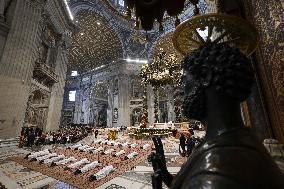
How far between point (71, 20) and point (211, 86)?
1441 cm

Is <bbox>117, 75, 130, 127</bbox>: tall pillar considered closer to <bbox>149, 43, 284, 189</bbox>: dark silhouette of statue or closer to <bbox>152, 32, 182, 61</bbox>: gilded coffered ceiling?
<bbox>152, 32, 182, 61</bbox>: gilded coffered ceiling

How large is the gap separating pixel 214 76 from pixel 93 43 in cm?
2340

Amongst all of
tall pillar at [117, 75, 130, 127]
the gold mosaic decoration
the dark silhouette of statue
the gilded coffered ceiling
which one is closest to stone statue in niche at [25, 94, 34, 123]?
the dark silhouette of statue

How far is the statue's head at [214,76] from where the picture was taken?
0.87 m

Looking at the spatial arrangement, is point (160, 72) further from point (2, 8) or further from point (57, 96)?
point (2, 8)

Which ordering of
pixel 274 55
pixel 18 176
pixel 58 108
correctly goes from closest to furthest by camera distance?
pixel 274 55 < pixel 18 176 < pixel 58 108

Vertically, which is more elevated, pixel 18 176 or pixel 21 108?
pixel 21 108

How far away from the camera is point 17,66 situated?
6828 mm

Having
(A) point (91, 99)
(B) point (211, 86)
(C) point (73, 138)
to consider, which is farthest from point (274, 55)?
(A) point (91, 99)

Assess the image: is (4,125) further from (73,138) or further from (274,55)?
(274,55)

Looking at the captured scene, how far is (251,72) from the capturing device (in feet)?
2.99

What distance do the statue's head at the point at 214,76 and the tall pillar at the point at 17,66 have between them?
735 cm

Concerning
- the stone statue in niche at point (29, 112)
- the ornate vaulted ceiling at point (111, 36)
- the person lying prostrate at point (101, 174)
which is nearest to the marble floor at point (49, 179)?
the person lying prostrate at point (101, 174)

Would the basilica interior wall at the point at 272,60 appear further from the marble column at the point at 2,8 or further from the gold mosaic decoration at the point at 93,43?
the gold mosaic decoration at the point at 93,43
